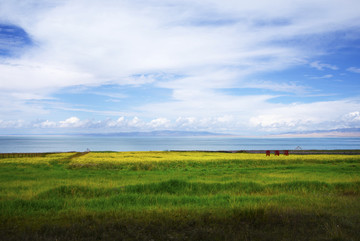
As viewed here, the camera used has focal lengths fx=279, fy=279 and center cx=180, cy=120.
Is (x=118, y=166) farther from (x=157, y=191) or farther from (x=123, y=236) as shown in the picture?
(x=123, y=236)

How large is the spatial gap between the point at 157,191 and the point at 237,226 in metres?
6.70

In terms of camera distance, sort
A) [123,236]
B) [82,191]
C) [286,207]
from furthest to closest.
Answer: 1. [82,191]
2. [286,207]
3. [123,236]

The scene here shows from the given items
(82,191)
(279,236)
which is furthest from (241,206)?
(82,191)

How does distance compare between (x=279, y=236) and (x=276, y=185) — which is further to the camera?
(x=276, y=185)

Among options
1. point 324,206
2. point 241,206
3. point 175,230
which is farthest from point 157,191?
point 324,206

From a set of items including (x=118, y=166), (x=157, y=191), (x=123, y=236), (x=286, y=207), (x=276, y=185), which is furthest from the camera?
(x=118, y=166)

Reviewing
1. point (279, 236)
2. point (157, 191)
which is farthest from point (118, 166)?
point (279, 236)

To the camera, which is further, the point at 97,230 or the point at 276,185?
the point at 276,185

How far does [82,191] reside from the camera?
1323cm

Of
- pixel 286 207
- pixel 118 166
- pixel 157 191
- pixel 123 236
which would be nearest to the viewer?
pixel 123 236

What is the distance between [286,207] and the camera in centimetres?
985

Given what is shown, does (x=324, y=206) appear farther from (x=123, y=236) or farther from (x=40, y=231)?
(x=40, y=231)

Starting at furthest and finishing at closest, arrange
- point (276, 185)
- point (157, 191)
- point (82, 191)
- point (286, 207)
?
point (276, 185), point (157, 191), point (82, 191), point (286, 207)

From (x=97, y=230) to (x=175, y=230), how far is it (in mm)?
2128
